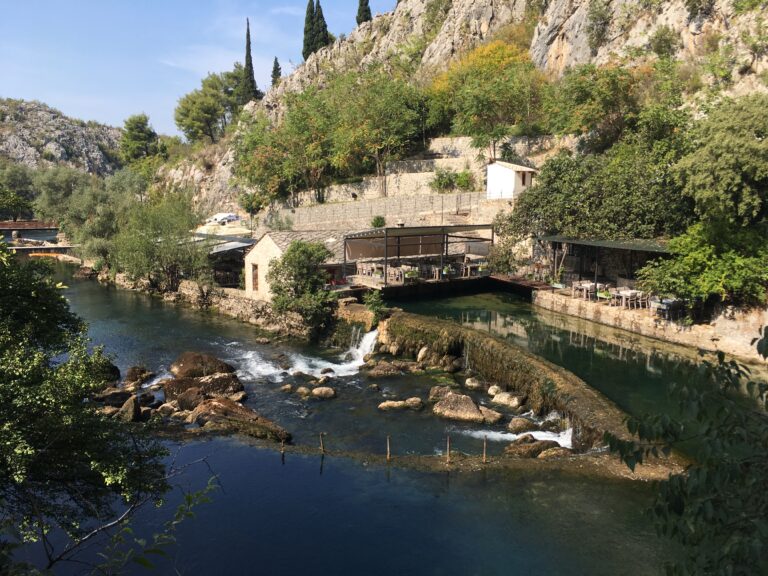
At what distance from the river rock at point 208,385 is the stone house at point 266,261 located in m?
10.3

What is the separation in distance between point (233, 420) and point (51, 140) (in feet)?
547

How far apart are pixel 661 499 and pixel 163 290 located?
43280 millimetres

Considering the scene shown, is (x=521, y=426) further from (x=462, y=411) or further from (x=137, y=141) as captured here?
(x=137, y=141)

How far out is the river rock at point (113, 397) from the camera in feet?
70.1

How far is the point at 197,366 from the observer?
24.2m

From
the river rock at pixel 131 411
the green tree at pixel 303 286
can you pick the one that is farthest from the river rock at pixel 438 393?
the river rock at pixel 131 411

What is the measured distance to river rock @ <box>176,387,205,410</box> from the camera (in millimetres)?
20906

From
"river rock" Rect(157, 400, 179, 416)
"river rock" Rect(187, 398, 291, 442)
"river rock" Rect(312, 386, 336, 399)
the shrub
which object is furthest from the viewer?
the shrub

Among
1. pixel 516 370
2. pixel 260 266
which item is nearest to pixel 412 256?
pixel 260 266

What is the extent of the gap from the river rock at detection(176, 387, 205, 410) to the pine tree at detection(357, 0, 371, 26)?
307 feet

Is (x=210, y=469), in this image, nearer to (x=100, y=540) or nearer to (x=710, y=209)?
(x=100, y=540)

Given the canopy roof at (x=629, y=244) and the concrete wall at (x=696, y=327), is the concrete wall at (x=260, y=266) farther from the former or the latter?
the concrete wall at (x=696, y=327)

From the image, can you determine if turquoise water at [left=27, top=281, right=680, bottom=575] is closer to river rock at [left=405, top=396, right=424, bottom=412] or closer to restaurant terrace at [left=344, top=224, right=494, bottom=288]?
river rock at [left=405, top=396, right=424, bottom=412]

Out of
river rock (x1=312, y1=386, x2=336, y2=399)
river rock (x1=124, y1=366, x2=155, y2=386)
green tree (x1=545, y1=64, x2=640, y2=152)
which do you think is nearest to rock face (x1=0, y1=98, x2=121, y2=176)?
green tree (x1=545, y1=64, x2=640, y2=152)
